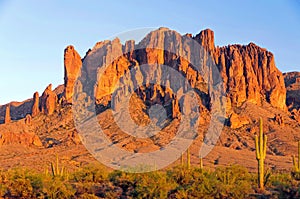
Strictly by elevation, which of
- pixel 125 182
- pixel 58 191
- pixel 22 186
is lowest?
pixel 58 191

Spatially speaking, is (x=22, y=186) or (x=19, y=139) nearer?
(x=22, y=186)

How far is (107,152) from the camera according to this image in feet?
369

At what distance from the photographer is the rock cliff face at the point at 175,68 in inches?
6024

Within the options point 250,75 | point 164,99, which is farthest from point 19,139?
point 250,75

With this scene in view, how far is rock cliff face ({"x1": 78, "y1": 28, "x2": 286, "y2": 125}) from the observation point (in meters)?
153

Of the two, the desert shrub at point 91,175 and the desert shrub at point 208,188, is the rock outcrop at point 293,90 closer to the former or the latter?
the desert shrub at point 91,175

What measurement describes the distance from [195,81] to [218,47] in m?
23.7

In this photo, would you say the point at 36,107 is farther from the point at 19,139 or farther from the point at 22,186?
the point at 22,186

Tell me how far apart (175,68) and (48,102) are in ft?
133

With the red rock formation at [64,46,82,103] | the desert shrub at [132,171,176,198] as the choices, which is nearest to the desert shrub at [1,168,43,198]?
the desert shrub at [132,171,176,198]

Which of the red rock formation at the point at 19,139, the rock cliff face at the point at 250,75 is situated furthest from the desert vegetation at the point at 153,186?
the rock cliff face at the point at 250,75

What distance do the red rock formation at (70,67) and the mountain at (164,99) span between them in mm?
344

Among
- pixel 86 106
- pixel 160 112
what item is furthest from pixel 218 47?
pixel 86 106

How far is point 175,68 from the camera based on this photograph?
165 metres
